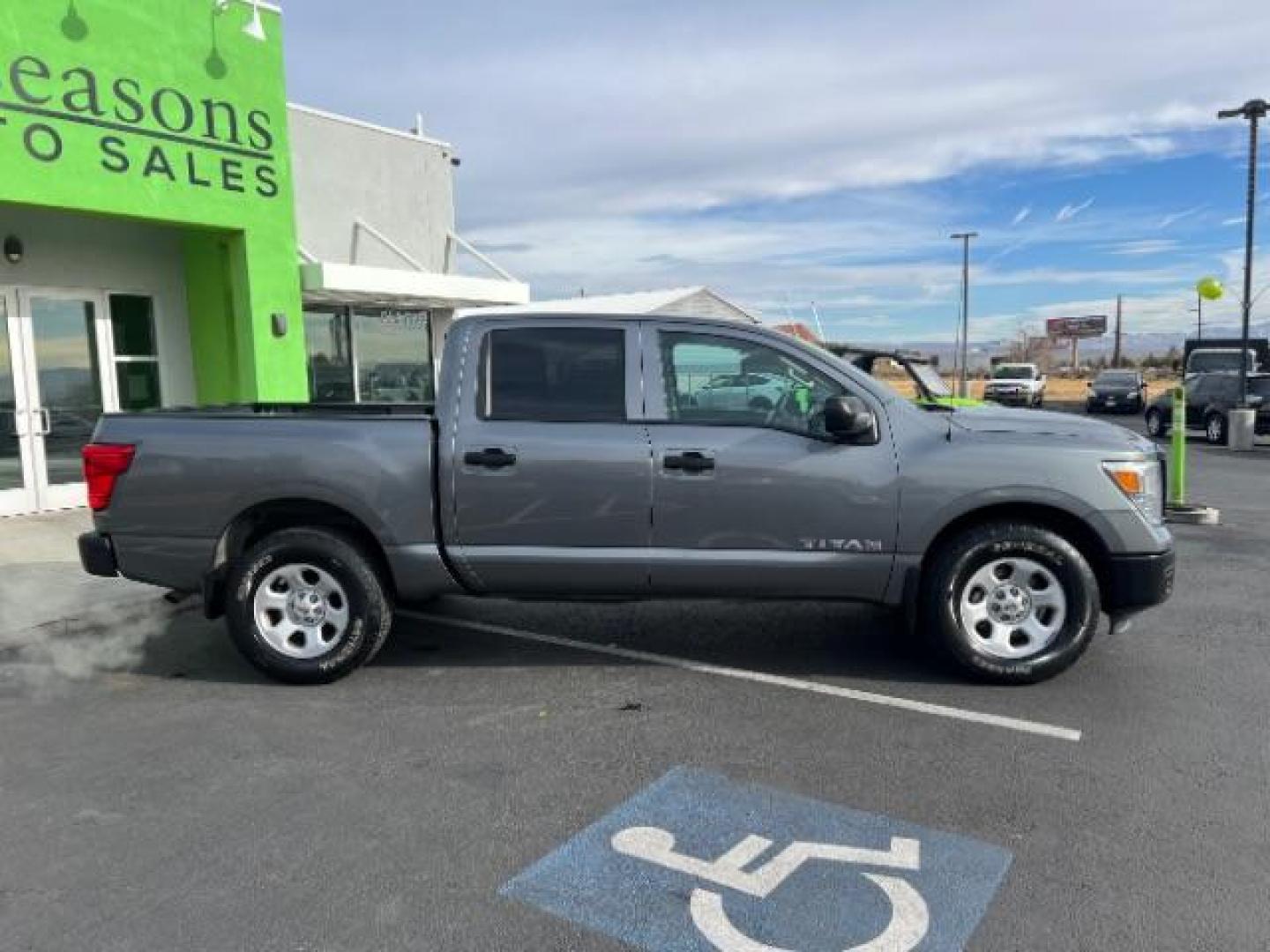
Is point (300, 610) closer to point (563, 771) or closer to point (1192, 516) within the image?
point (563, 771)

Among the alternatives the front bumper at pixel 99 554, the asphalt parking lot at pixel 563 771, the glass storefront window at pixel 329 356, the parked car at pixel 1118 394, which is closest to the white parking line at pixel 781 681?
the asphalt parking lot at pixel 563 771

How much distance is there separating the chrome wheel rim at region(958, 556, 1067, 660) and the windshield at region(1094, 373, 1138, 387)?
32402 millimetres

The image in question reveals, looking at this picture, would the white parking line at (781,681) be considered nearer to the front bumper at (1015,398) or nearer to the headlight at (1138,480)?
the headlight at (1138,480)

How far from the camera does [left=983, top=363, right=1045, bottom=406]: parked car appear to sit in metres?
38.4

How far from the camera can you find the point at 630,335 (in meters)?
5.07

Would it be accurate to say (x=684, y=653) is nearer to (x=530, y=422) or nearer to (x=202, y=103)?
(x=530, y=422)

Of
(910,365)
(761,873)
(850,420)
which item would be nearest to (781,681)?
(850,420)

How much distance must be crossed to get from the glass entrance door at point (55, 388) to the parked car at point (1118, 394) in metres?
31.9

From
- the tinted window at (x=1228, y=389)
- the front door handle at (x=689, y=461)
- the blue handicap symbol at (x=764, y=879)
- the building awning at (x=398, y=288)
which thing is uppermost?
the building awning at (x=398, y=288)

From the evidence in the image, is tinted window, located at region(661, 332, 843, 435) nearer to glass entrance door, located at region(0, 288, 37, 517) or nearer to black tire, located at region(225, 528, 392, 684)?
black tire, located at region(225, 528, 392, 684)

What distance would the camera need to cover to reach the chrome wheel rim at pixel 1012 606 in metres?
4.88

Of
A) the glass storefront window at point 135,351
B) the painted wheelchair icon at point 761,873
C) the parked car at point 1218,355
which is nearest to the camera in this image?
the painted wheelchair icon at point 761,873

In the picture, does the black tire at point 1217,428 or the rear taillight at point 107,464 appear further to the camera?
the black tire at point 1217,428

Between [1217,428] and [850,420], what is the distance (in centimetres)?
1908
